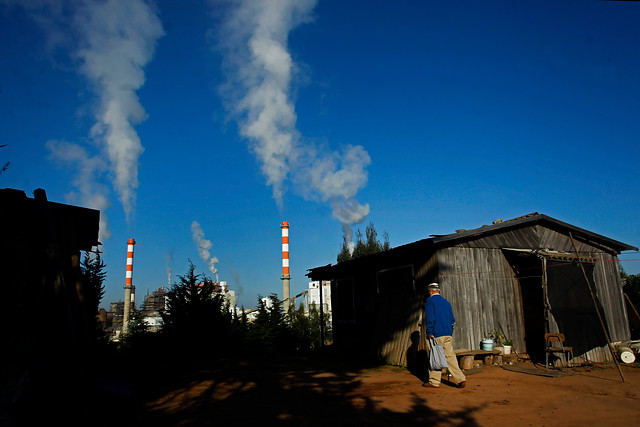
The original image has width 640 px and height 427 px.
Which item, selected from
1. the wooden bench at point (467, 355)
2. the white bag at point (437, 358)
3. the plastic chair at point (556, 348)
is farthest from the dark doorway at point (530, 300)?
the white bag at point (437, 358)

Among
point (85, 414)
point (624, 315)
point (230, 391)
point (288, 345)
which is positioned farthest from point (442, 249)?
point (288, 345)

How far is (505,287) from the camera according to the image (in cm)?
1140

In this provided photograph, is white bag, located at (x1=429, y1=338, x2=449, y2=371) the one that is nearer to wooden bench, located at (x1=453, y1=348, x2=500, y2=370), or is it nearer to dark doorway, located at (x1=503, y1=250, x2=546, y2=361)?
wooden bench, located at (x1=453, y1=348, x2=500, y2=370)

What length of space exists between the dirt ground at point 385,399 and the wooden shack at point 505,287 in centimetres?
116

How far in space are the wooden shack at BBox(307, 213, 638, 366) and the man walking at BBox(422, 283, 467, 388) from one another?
216 cm

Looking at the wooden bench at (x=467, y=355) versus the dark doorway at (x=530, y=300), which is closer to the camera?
the wooden bench at (x=467, y=355)

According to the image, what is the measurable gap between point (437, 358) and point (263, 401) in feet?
11.2

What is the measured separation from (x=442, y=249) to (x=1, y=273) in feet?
29.7

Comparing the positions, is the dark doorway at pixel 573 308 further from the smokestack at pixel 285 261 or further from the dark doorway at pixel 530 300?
the smokestack at pixel 285 261

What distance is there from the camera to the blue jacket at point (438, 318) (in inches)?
314

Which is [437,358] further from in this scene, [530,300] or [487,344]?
[530,300]

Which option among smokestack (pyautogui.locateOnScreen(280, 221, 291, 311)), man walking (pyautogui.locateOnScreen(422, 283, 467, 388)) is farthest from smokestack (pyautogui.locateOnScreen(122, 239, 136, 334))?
man walking (pyautogui.locateOnScreen(422, 283, 467, 388))

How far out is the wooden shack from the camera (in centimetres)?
1026

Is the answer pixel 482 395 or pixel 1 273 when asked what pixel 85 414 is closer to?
pixel 1 273
